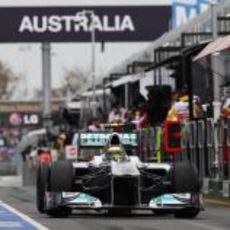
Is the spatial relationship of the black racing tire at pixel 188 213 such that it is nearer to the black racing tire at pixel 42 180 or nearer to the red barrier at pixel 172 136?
the black racing tire at pixel 42 180

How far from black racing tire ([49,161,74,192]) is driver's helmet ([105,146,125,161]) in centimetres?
69

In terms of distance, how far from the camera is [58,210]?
57.0 feet

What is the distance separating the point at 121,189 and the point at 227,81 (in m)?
10.6

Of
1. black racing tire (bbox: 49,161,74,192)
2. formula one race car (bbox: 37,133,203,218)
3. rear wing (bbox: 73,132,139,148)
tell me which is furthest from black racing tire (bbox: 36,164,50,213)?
rear wing (bbox: 73,132,139,148)

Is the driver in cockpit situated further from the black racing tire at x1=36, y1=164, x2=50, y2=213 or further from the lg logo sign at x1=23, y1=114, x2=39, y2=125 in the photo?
the lg logo sign at x1=23, y1=114, x2=39, y2=125

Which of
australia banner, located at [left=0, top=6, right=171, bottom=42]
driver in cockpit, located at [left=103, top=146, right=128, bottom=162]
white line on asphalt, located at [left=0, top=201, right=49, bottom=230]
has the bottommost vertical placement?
white line on asphalt, located at [left=0, top=201, right=49, bottom=230]

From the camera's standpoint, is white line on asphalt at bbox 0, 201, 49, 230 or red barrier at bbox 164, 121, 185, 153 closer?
white line on asphalt at bbox 0, 201, 49, 230

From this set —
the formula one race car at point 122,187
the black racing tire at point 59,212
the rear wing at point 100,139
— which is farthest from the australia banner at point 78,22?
the formula one race car at point 122,187

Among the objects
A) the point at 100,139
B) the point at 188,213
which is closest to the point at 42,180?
the point at 188,213

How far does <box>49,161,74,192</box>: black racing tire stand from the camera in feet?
55.8

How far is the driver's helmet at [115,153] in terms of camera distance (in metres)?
17.3

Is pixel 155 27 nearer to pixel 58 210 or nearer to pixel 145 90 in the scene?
pixel 145 90

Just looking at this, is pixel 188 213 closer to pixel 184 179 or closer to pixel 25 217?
pixel 184 179

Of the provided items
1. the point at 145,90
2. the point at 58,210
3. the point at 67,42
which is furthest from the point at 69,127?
the point at 58,210
